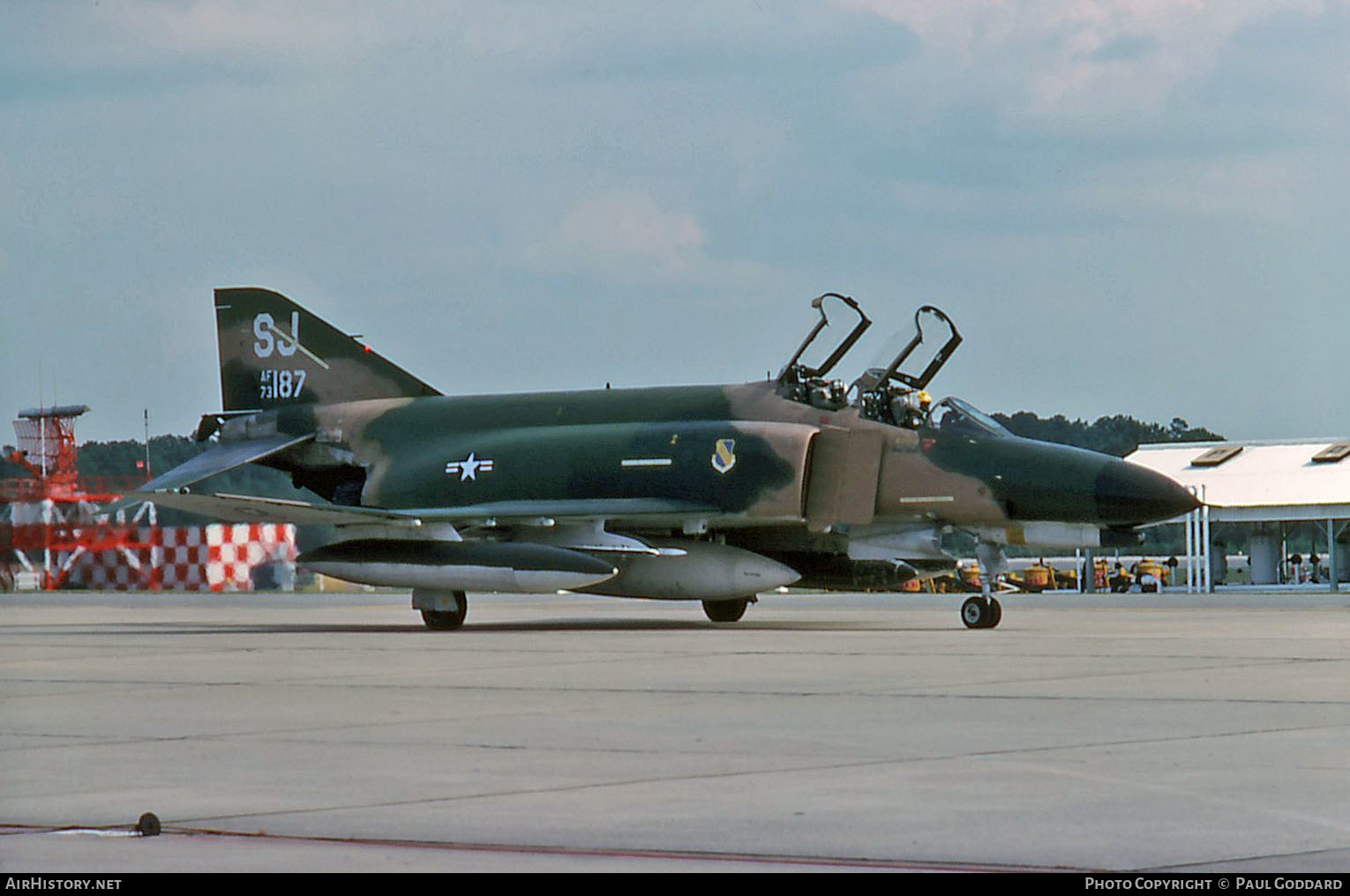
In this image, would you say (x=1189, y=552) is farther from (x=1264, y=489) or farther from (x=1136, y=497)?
(x=1136, y=497)

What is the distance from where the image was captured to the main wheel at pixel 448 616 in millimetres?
19000

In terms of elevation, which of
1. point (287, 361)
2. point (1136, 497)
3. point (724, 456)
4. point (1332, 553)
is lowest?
point (1332, 553)

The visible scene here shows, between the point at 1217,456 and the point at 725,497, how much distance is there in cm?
2414

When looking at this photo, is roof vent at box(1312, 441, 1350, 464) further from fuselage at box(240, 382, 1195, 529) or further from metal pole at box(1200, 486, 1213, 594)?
fuselage at box(240, 382, 1195, 529)

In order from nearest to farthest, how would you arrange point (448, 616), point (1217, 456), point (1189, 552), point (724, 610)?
point (448, 616) → point (724, 610) → point (1189, 552) → point (1217, 456)

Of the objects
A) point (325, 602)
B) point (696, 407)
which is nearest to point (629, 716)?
point (696, 407)

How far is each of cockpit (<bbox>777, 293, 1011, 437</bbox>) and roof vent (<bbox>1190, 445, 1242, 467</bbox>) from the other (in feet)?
72.2

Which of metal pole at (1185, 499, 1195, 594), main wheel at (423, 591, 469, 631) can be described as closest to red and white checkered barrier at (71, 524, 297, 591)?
metal pole at (1185, 499, 1195, 594)

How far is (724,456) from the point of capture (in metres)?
18.9

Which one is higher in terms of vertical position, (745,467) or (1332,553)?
(745,467)

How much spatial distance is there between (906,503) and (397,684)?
26.5 ft

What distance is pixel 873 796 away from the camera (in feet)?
20.9

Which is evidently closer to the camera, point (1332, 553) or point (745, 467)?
point (745, 467)

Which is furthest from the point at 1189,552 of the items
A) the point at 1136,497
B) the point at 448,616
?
the point at 448,616
